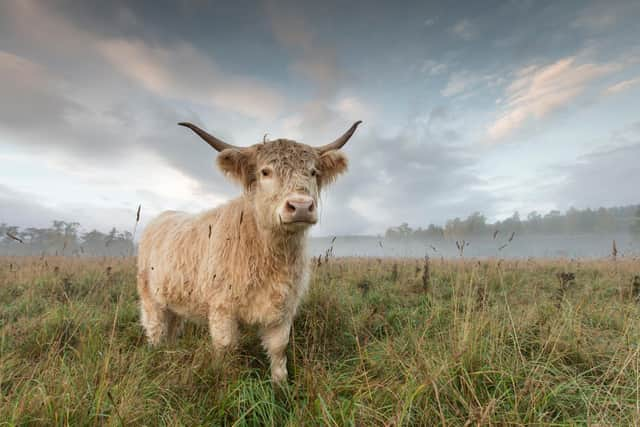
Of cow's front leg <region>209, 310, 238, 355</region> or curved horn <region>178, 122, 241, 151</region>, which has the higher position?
curved horn <region>178, 122, 241, 151</region>

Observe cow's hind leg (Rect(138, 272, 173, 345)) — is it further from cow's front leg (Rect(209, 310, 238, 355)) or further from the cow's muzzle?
the cow's muzzle

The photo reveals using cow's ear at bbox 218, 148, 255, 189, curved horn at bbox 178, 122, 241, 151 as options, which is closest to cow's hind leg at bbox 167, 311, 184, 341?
cow's ear at bbox 218, 148, 255, 189

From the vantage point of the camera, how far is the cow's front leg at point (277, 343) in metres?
3.20

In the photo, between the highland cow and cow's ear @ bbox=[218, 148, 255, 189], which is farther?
cow's ear @ bbox=[218, 148, 255, 189]

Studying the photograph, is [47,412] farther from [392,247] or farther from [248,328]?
[392,247]

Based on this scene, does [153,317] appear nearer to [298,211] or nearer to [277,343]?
[277,343]

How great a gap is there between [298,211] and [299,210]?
1 centimetres

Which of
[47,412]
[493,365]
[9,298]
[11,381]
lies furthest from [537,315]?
[9,298]

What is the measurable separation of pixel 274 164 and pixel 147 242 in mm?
2938

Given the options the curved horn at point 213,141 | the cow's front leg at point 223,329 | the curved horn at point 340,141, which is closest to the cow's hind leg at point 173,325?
the cow's front leg at point 223,329

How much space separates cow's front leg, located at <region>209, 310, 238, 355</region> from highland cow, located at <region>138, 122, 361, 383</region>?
0.01 metres

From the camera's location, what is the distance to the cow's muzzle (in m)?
2.79

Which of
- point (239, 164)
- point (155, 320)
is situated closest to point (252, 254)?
point (239, 164)

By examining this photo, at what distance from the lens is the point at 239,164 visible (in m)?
3.73
